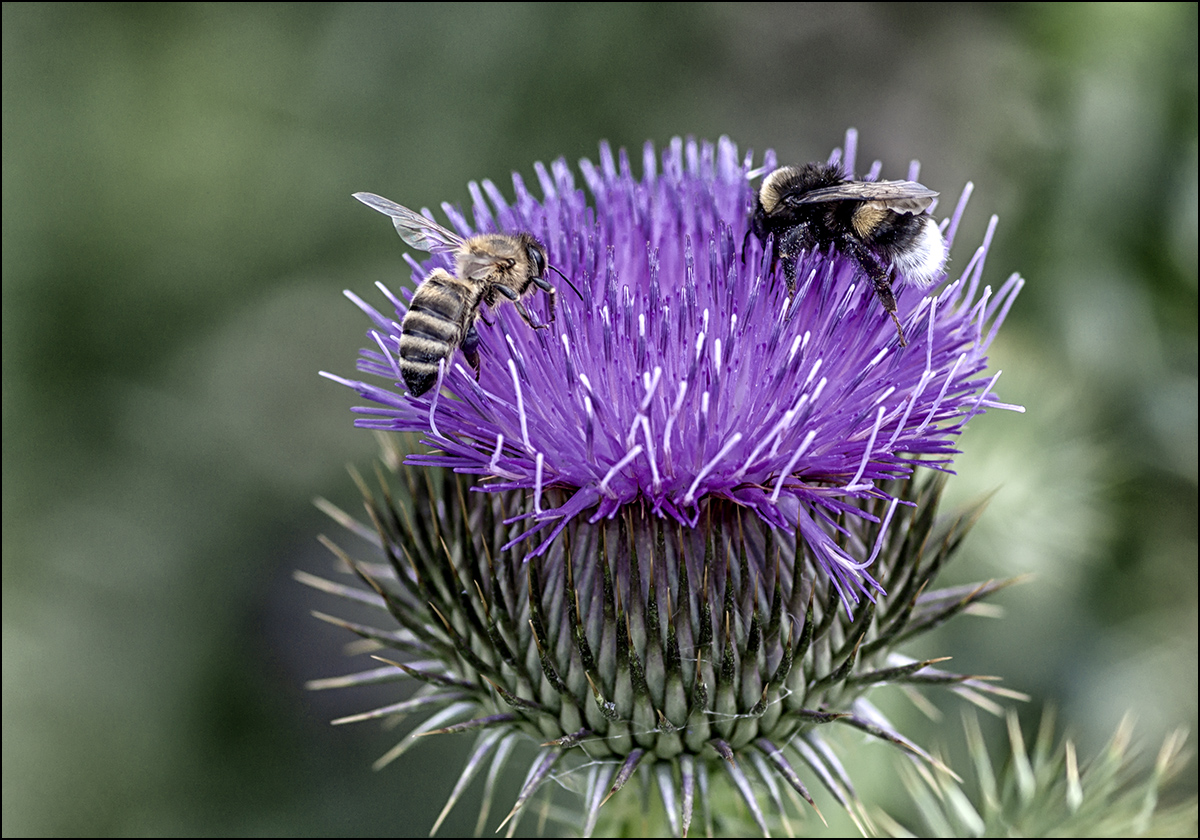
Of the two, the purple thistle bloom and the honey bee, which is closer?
the purple thistle bloom

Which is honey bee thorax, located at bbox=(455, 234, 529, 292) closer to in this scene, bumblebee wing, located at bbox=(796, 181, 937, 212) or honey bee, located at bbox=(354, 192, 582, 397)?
honey bee, located at bbox=(354, 192, 582, 397)

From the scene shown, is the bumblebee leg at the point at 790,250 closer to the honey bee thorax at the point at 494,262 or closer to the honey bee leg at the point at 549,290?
the honey bee leg at the point at 549,290

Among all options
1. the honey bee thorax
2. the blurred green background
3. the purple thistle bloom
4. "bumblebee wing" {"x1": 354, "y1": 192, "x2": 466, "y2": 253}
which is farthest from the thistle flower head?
the blurred green background

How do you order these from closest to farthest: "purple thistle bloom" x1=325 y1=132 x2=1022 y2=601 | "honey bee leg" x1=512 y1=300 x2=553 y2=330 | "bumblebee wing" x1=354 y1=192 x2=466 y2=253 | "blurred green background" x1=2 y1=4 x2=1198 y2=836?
1. "purple thistle bloom" x1=325 y1=132 x2=1022 y2=601
2. "honey bee leg" x1=512 y1=300 x2=553 y2=330
3. "bumblebee wing" x1=354 y1=192 x2=466 y2=253
4. "blurred green background" x1=2 y1=4 x2=1198 y2=836

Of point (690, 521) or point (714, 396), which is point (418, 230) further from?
point (690, 521)

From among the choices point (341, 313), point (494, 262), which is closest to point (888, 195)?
point (494, 262)

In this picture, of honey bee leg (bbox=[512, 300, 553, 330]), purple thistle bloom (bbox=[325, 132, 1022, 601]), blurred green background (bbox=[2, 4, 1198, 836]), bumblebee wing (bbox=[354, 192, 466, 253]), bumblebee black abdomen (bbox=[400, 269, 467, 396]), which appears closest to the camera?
purple thistle bloom (bbox=[325, 132, 1022, 601])

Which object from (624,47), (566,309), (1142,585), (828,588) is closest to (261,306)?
(624,47)

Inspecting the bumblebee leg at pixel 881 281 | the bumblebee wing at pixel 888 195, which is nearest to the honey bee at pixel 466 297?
the bumblebee wing at pixel 888 195
